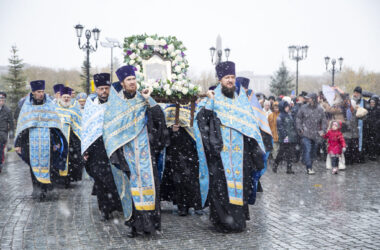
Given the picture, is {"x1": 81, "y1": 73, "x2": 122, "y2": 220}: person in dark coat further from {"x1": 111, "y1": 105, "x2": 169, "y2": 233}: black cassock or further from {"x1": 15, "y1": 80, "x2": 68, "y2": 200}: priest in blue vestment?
{"x1": 15, "y1": 80, "x2": 68, "y2": 200}: priest in blue vestment

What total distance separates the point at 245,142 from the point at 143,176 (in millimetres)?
1551

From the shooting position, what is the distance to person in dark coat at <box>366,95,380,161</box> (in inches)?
579

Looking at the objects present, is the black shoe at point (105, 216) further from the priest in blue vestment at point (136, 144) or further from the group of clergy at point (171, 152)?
the priest in blue vestment at point (136, 144)

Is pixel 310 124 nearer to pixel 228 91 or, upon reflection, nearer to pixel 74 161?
pixel 74 161

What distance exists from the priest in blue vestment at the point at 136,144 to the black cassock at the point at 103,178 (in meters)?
0.87

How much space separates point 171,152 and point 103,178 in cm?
122

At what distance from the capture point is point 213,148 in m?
6.86

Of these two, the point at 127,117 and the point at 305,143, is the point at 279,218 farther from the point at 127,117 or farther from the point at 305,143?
the point at 305,143

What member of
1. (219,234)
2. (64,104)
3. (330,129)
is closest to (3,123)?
(64,104)

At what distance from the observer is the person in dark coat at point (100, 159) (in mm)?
7758

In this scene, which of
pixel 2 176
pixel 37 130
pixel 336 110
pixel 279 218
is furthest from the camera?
pixel 336 110

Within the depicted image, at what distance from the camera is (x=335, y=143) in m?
13.1

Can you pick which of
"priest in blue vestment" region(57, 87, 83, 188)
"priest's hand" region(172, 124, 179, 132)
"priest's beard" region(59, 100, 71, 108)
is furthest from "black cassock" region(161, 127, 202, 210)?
"priest's beard" region(59, 100, 71, 108)

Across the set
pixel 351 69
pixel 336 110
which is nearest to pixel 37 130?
pixel 336 110
